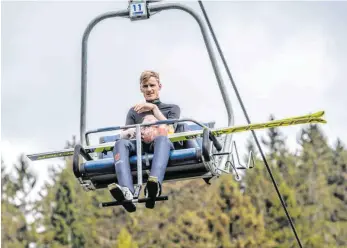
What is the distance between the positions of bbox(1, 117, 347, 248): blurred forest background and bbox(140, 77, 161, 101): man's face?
30.0 m

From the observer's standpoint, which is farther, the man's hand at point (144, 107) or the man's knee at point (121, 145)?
the man's hand at point (144, 107)

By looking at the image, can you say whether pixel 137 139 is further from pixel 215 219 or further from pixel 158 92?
pixel 215 219

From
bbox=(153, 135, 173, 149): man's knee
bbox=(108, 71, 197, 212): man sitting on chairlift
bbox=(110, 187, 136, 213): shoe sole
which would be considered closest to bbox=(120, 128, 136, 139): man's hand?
bbox=(108, 71, 197, 212): man sitting on chairlift

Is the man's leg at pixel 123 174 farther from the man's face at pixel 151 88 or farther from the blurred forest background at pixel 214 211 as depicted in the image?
the blurred forest background at pixel 214 211

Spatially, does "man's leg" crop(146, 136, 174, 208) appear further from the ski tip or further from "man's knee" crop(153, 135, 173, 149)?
the ski tip

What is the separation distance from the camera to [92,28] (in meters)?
7.55

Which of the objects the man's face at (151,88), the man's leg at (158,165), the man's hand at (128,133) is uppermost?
the man's face at (151,88)

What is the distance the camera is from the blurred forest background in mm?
37938

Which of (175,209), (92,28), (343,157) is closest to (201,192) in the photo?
(175,209)

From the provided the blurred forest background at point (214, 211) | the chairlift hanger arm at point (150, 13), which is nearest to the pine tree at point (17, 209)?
the blurred forest background at point (214, 211)

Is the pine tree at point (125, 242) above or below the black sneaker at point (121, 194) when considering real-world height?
above

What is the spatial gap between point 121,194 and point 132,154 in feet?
2.19

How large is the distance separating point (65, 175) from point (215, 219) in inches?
408

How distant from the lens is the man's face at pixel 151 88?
24.0ft
